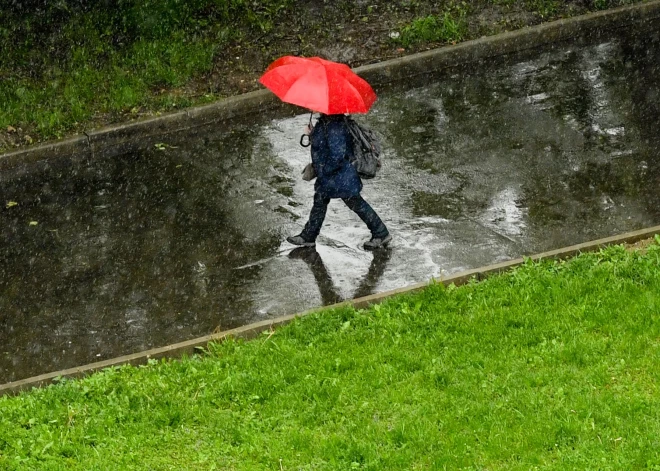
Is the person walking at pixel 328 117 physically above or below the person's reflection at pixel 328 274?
above

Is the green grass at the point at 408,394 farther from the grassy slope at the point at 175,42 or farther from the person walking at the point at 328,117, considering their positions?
the grassy slope at the point at 175,42

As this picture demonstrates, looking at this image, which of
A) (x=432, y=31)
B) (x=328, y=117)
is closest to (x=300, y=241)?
(x=328, y=117)

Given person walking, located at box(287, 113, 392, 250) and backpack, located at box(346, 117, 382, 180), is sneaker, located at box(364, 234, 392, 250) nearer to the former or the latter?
person walking, located at box(287, 113, 392, 250)

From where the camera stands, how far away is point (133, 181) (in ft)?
37.1

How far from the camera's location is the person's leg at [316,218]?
30.0ft

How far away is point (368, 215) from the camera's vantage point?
912cm

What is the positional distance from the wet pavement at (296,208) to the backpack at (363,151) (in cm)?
82

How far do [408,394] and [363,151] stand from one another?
273 centimetres

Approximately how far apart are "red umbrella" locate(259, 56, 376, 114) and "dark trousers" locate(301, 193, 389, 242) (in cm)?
96

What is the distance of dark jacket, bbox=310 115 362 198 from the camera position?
866 centimetres

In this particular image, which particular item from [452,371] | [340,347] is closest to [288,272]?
[340,347]

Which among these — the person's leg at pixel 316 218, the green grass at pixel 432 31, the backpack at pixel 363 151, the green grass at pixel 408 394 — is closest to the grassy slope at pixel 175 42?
the green grass at pixel 432 31

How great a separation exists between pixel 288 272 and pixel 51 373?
2.34m

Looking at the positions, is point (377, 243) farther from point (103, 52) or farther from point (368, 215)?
point (103, 52)
